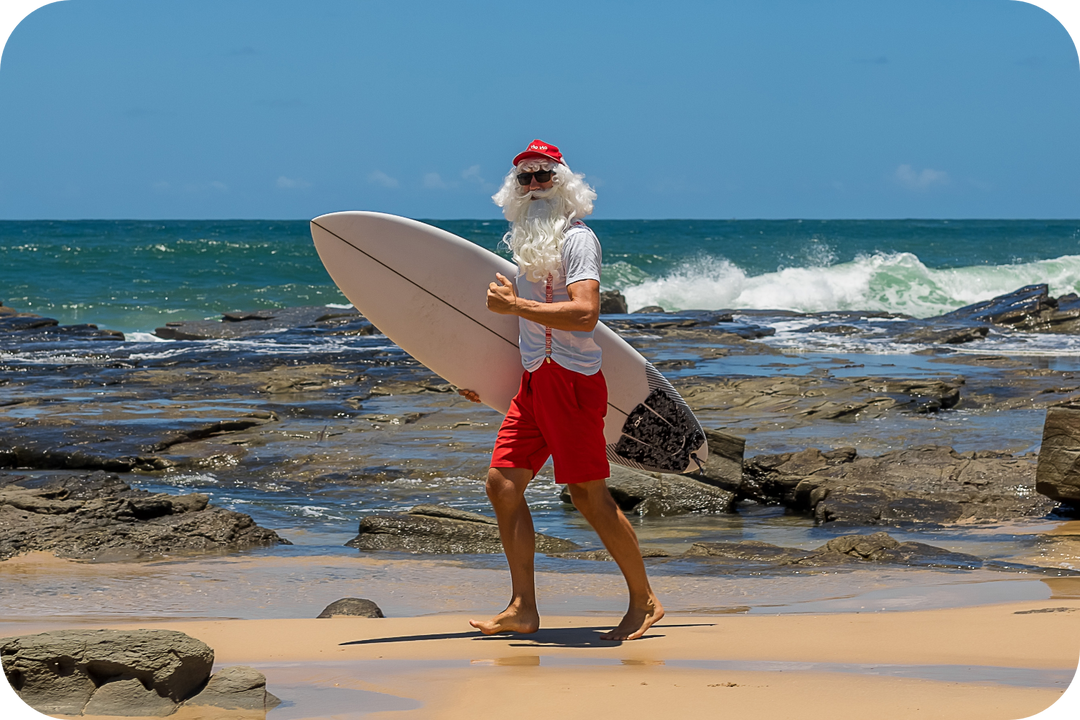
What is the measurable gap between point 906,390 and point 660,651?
10782 mm

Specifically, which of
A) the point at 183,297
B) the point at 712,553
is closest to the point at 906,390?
the point at 712,553

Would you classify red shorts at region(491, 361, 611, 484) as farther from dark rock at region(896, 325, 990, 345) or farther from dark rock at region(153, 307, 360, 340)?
dark rock at region(153, 307, 360, 340)

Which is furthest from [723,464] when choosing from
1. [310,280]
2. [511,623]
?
[310,280]

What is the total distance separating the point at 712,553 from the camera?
6273mm

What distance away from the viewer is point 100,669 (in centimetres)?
302

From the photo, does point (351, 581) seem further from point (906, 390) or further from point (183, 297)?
point (183, 297)

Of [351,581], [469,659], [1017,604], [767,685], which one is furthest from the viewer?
[351,581]

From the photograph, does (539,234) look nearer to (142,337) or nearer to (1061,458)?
(1061,458)

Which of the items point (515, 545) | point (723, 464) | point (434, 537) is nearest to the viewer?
point (515, 545)

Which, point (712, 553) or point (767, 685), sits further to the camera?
point (712, 553)

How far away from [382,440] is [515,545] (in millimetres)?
7133

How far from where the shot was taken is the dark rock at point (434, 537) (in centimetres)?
653

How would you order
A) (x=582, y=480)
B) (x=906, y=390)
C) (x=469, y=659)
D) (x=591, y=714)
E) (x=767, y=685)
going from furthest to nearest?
(x=906, y=390) → (x=582, y=480) → (x=469, y=659) → (x=767, y=685) → (x=591, y=714)
